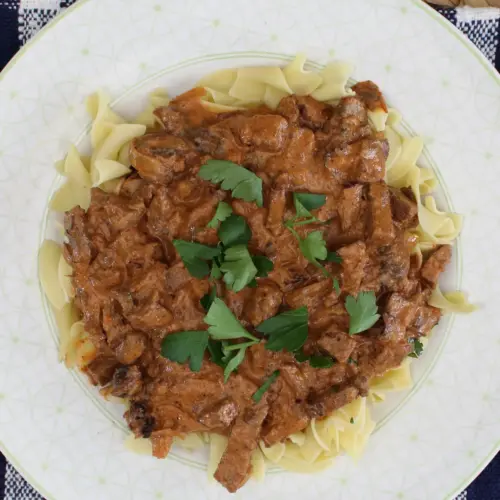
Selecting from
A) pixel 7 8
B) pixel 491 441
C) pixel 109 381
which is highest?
pixel 7 8

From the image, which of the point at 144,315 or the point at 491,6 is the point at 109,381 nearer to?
the point at 144,315

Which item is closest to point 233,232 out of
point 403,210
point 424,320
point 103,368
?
point 403,210

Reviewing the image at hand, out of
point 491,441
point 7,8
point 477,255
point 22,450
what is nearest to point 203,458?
point 22,450

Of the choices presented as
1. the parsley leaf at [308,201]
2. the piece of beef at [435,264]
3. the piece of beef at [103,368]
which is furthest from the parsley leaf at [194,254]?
the piece of beef at [435,264]

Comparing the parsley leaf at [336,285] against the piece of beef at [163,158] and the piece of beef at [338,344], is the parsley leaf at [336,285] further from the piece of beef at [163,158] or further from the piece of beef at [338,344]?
the piece of beef at [163,158]

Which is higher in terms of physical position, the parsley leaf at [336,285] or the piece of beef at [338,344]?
the parsley leaf at [336,285]

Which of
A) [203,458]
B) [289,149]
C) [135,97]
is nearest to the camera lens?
[289,149]
